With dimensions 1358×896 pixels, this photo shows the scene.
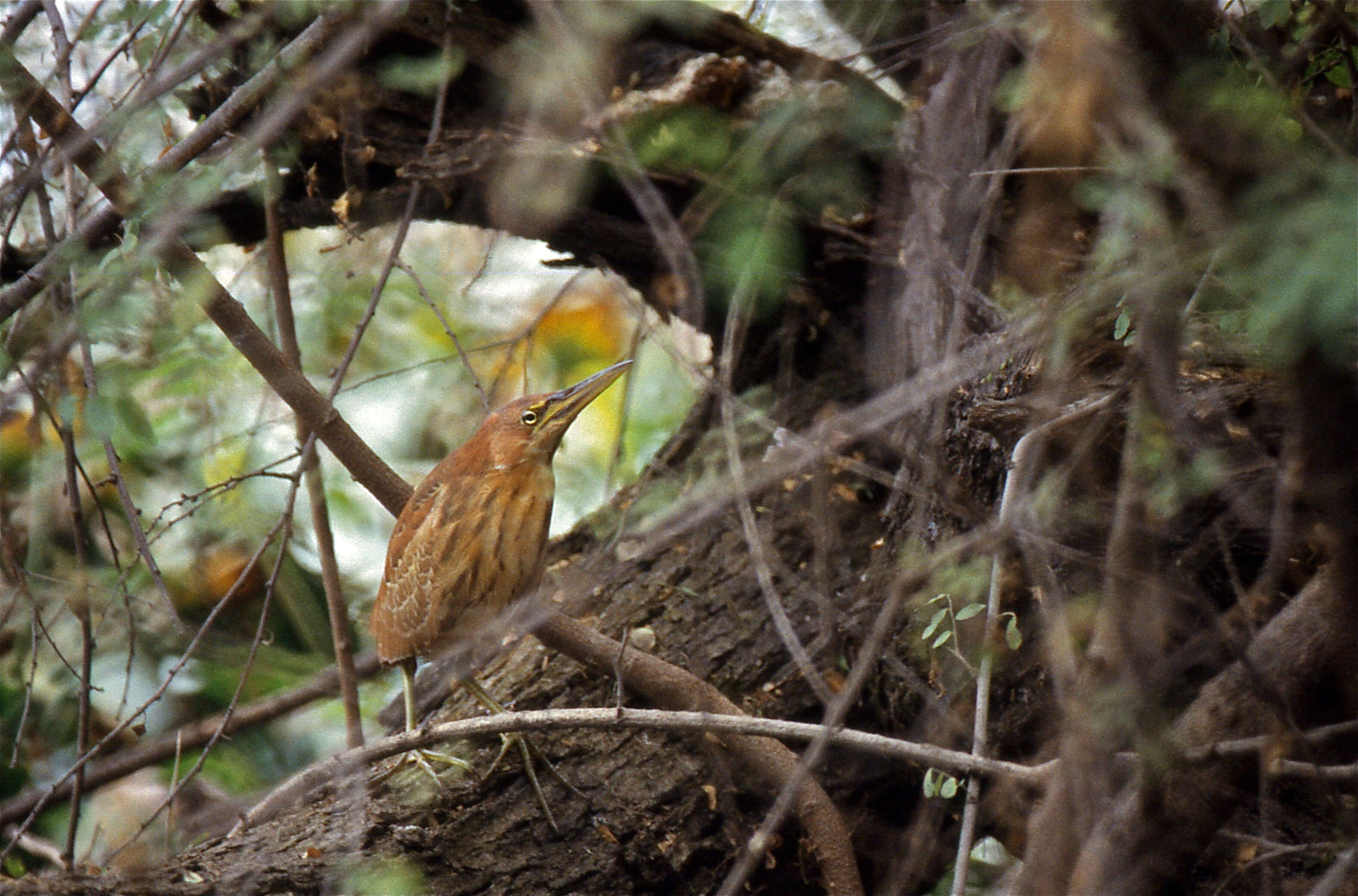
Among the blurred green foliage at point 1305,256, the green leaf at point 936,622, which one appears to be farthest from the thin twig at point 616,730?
the blurred green foliage at point 1305,256

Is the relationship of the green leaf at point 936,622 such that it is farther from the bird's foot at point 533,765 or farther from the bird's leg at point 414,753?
the bird's leg at point 414,753

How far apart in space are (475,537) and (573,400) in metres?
0.51

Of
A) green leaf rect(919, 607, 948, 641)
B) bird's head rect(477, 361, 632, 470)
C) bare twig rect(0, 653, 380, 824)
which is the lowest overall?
green leaf rect(919, 607, 948, 641)

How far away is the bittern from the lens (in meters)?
3.22

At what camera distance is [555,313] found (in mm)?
6180

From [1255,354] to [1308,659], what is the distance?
70cm

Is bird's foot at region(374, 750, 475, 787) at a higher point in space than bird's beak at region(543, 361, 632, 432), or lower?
lower

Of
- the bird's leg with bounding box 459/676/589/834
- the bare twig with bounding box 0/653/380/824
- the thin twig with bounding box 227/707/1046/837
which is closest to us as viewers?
the thin twig with bounding box 227/707/1046/837

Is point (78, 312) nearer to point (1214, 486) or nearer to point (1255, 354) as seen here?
point (1214, 486)

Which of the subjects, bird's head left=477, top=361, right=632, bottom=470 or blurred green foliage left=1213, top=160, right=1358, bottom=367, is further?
bird's head left=477, top=361, right=632, bottom=470

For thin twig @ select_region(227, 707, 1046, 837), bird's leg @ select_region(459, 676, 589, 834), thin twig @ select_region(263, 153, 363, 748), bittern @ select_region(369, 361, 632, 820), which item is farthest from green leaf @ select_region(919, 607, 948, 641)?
thin twig @ select_region(263, 153, 363, 748)

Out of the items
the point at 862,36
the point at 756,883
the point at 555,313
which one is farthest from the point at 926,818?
the point at 555,313

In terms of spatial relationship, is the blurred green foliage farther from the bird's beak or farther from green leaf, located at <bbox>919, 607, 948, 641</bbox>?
the bird's beak

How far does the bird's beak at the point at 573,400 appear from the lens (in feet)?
11.2
